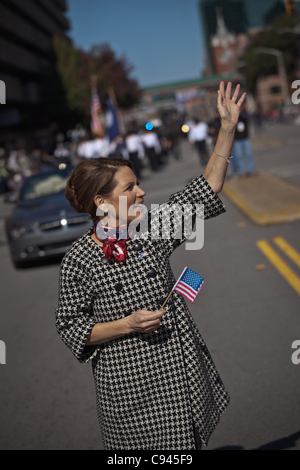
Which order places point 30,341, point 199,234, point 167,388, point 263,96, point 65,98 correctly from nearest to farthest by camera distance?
point 167,388, point 199,234, point 30,341, point 65,98, point 263,96

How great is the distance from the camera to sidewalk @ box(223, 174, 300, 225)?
8.72 meters

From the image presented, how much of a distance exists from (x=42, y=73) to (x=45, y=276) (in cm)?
5493

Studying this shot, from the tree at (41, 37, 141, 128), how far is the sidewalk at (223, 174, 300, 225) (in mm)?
43620

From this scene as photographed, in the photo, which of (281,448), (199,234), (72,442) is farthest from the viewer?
(72,442)

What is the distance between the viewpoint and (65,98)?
5603 centimetres

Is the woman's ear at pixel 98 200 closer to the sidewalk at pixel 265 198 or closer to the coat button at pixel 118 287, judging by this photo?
the coat button at pixel 118 287

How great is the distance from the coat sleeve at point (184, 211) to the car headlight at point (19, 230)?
22.1 ft

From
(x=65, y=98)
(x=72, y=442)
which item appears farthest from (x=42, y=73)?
(x=72, y=442)

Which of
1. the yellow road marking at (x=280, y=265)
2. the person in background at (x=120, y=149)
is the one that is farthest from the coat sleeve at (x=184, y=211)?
the person in background at (x=120, y=149)

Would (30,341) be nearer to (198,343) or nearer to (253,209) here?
(198,343)

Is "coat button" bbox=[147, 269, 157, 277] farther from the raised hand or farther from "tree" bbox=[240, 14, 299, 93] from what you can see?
"tree" bbox=[240, 14, 299, 93]

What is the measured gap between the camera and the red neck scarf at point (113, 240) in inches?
84.7

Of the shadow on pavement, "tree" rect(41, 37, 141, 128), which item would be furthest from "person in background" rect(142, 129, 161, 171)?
"tree" rect(41, 37, 141, 128)

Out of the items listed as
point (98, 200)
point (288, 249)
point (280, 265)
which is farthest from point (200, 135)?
point (98, 200)
